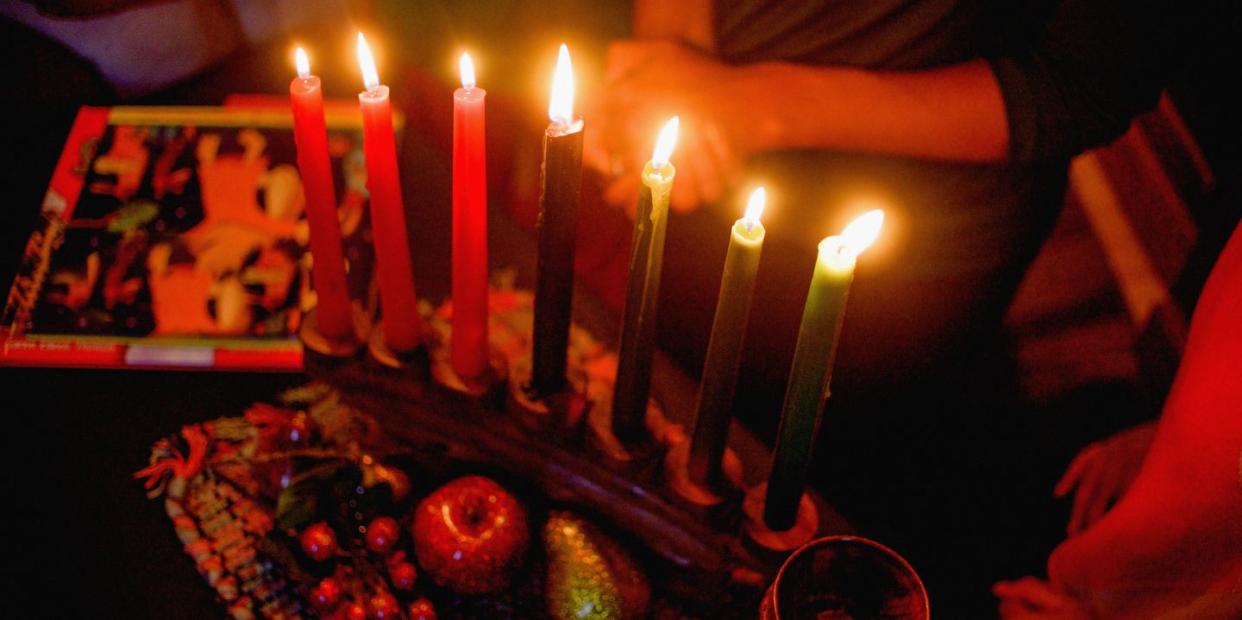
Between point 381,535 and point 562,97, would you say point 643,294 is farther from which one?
point 381,535

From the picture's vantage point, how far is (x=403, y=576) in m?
0.64

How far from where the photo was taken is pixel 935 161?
37.2 inches

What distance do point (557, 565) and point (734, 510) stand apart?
139mm

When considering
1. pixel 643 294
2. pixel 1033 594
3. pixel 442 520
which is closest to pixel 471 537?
pixel 442 520

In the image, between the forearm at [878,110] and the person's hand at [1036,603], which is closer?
the person's hand at [1036,603]

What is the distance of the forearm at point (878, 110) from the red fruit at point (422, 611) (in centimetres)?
57

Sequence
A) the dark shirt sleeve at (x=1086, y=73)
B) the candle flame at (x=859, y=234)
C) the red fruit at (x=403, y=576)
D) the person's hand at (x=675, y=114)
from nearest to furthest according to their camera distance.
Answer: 1. the candle flame at (x=859, y=234)
2. the red fruit at (x=403, y=576)
3. the dark shirt sleeve at (x=1086, y=73)
4. the person's hand at (x=675, y=114)

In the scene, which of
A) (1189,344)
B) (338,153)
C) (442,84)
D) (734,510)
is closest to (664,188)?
(734,510)

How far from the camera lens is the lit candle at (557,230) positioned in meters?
0.48

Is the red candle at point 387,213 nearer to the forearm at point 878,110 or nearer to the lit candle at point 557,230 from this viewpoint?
the lit candle at point 557,230

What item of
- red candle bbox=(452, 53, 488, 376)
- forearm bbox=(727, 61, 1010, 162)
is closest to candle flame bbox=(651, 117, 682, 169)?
red candle bbox=(452, 53, 488, 376)

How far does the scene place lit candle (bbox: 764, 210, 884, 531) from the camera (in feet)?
1.38

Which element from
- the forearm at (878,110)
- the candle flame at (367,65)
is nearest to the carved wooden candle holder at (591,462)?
the candle flame at (367,65)

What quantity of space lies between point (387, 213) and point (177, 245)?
47 cm
